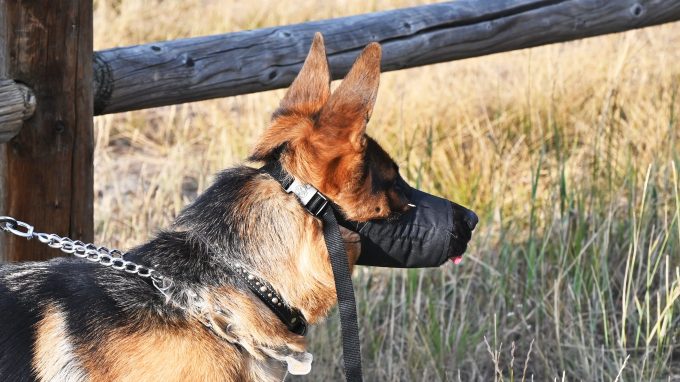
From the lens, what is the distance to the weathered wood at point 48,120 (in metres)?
3.26

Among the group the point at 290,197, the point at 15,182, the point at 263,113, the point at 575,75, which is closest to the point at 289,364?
the point at 290,197

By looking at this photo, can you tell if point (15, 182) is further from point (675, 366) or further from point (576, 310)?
point (675, 366)

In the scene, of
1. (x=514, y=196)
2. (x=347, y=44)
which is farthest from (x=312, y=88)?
(x=514, y=196)

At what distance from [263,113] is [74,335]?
4.02 meters

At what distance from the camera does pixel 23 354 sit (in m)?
2.61

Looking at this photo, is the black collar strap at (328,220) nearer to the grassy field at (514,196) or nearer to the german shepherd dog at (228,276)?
the german shepherd dog at (228,276)

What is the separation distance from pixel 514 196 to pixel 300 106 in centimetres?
276

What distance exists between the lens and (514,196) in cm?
539

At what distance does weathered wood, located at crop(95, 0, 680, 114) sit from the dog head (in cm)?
94

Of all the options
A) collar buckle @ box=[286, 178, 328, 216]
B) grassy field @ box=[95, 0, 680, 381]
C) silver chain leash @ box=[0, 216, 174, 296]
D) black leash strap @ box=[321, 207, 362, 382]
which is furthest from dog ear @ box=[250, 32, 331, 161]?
grassy field @ box=[95, 0, 680, 381]

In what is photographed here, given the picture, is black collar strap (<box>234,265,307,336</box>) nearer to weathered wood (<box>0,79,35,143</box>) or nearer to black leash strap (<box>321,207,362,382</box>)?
black leash strap (<box>321,207,362,382</box>)

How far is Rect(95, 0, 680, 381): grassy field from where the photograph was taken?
167 inches

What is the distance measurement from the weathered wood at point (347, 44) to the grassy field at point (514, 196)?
0.61 m

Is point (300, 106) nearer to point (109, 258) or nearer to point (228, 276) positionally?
point (228, 276)
